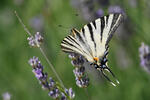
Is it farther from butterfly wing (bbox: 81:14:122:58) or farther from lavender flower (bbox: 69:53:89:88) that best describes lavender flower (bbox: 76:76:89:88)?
butterfly wing (bbox: 81:14:122:58)

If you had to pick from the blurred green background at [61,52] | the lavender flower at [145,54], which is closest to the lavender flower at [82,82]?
the lavender flower at [145,54]

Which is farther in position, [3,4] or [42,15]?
[3,4]

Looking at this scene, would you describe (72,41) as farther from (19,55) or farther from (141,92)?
(19,55)

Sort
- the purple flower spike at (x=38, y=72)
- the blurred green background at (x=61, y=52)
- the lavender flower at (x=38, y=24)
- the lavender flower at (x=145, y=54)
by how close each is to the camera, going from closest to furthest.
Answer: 1. the purple flower spike at (x=38, y=72)
2. the lavender flower at (x=145, y=54)
3. the blurred green background at (x=61, y=52)
4. the lavender flower at (x=38, y=24)

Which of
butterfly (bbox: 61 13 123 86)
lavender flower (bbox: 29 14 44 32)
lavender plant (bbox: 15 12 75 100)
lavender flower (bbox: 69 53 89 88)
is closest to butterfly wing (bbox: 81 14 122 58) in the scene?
butterfly (bbox: 61 13 123 86)

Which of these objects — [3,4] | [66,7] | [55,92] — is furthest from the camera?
[3,4]

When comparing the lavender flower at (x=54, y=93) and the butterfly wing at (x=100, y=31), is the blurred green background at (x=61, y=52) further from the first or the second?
the lavender flower at (x=54, y=93)

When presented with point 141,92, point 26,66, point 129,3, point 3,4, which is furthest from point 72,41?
point 3,4
